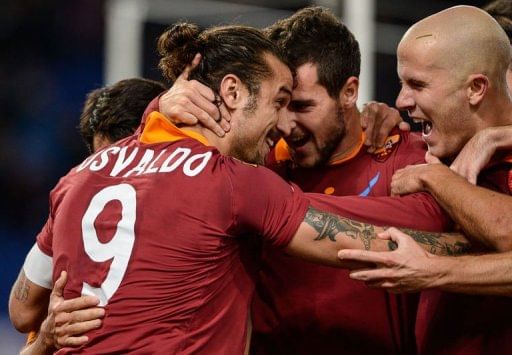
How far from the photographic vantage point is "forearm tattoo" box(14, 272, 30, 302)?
3498 millimetres

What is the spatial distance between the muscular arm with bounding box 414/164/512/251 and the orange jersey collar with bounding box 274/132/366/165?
728 mm

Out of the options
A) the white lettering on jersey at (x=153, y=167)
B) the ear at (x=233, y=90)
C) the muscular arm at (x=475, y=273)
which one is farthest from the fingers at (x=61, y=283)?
the muscular arm at (x=475, y=273)

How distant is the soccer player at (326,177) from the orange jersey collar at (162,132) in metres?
0.09

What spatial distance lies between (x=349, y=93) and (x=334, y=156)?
0.32 metres

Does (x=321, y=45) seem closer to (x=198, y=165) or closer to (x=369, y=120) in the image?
(x=369, y=120)

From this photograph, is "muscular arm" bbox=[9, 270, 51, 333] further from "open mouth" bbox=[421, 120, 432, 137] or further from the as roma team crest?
"open mouth" bbox=[421, 120, 432, 137]

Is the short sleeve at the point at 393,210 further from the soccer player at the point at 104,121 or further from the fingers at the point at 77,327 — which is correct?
the soccer player at the point at 104,121

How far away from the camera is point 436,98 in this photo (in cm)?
348

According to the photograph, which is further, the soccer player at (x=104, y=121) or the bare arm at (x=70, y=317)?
the soccer player at (x=104, y=121)

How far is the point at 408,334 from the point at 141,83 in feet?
5.18

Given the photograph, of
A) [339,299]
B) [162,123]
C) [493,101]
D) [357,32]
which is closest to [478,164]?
[493,101]

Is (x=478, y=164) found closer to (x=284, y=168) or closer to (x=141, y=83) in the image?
(x=284, y=168)

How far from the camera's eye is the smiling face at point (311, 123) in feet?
12.5

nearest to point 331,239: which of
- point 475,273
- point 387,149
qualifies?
point 475,273
